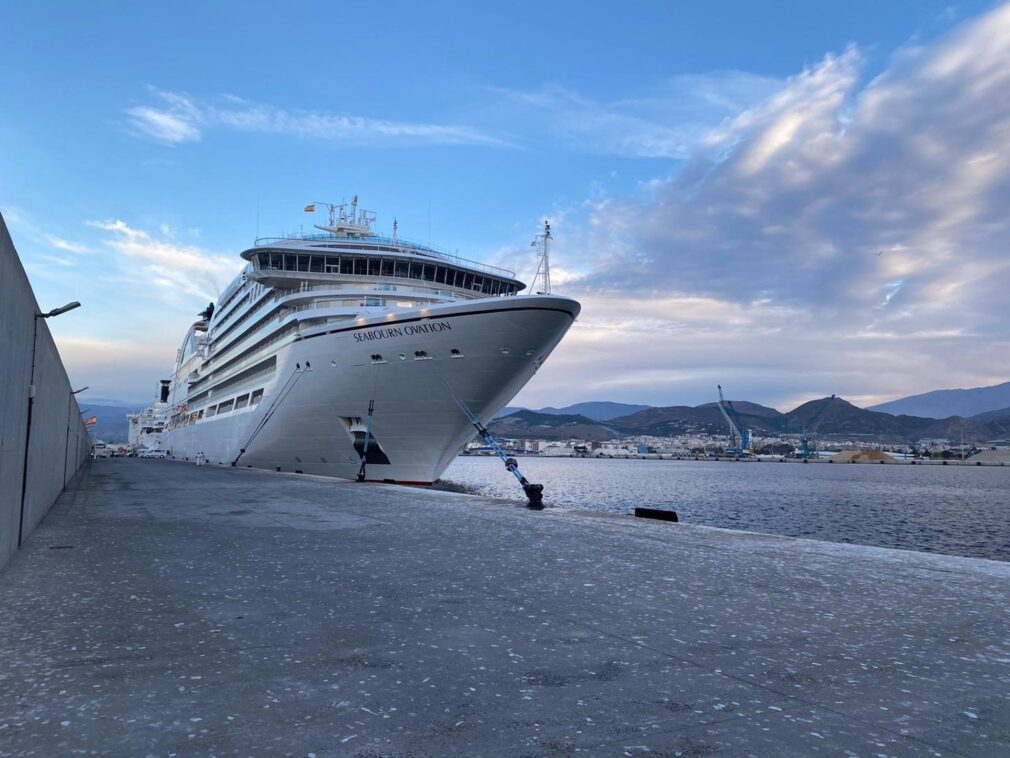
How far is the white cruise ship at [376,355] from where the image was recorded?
Result: 24.1m

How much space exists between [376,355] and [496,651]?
2112 cm

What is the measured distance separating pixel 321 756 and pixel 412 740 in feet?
1.60

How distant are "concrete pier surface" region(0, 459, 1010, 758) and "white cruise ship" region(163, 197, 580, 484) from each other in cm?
1395

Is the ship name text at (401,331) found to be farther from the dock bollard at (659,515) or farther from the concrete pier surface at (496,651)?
the concrete pier surface at (496,651)

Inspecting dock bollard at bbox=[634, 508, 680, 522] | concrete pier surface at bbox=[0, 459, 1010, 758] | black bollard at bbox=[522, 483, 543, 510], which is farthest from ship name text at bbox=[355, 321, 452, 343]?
concrete pier surface at bbox=[0, 459, 1010, 758]

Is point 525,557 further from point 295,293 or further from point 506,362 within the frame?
point 295,293

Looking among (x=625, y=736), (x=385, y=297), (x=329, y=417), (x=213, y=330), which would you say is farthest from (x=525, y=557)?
(x=213, y=330)

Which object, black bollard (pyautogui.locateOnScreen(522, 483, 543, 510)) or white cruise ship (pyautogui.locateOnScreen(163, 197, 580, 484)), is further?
white cruise ship (pyautogui.locateOnScreen(163, 197, 580, 484))

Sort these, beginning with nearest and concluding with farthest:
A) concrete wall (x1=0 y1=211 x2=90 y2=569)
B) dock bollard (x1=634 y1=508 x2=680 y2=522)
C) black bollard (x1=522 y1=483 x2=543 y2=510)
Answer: concrete wall (x1=0 y1=211 x2=90 y2=569) → dock bollard (x1=634 y1=508 x2=680 y2=522) → black bollard (x1=522 y1=483 x2=543 y2=510)

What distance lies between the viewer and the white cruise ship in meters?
24.1

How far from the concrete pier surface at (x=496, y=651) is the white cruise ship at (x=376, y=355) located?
45.8ft

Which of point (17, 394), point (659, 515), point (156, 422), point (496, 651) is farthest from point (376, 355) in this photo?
point (156, 422)

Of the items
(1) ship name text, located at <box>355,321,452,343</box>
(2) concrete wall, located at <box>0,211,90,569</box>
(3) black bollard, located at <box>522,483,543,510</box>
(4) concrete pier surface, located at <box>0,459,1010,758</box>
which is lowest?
(4) concrete pier surface, located at <box>0,459,1010,758</box>

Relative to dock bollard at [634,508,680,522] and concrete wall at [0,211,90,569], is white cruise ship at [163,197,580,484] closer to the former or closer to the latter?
dock bollard at [634,508,680,522]
